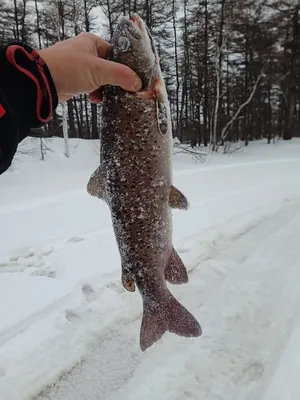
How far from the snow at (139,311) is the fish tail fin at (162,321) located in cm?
92

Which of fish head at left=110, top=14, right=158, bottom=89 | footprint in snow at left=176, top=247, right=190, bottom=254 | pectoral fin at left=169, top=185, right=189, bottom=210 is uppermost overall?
fish head at left=110, top=14, right=158, bottom=89

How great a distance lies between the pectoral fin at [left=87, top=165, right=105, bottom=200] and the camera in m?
2.19

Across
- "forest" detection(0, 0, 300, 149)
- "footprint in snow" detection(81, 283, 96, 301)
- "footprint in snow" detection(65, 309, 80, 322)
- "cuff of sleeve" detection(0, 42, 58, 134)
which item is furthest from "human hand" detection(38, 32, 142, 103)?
"forest" detection(0, 0, 300, 149)

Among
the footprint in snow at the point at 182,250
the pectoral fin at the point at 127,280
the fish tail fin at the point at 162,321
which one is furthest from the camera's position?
the footprint in snow at the point at 182,250

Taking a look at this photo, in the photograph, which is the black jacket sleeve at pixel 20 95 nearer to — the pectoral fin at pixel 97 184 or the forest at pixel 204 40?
the pectoral fin at pixel 97 184

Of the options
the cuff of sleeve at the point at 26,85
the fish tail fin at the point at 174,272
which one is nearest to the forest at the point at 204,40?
the fish tail fin at the point at 174,272

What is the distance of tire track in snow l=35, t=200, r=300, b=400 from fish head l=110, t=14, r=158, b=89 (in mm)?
2285

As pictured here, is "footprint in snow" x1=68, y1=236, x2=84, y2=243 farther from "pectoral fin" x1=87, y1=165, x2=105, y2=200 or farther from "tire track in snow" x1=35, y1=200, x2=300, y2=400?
"pectoral fin" x1=87, y1=165, x2=105, y2=200

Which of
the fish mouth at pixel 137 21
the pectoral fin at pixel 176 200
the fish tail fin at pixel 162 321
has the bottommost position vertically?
the fish tail fin at pixel 162 321

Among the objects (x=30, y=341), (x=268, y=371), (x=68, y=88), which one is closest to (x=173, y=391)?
(x=268, y=371)

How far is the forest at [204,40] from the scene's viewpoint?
2317 centimetres

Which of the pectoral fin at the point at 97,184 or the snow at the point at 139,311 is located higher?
the pectoral fin at the point at 97,184

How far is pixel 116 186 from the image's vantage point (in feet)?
6.96

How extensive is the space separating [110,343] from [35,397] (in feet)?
2.89
